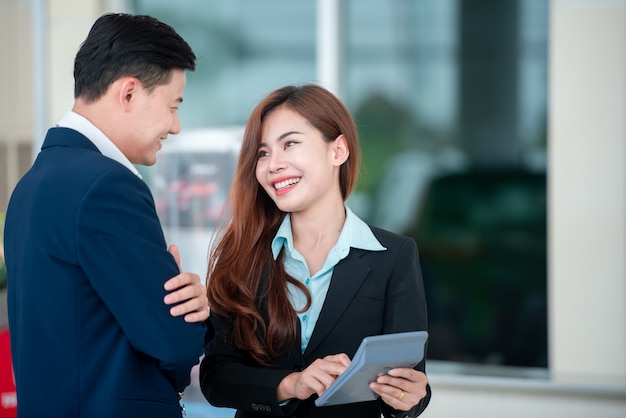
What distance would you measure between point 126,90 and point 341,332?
2.68ft

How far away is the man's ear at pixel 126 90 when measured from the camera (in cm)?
175

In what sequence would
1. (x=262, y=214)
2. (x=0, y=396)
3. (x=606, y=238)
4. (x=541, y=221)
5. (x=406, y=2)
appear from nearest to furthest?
1. (x=262, y=214)
2. (x=0, y=396)
3. (x=606, y=238)
4. (x=541, y=221)
5. (x=406, y=2)

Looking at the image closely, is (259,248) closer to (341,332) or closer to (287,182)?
(287,182)

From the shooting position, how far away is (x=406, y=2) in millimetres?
5500

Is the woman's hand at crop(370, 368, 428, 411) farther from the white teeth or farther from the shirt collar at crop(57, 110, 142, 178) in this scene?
the shirt collar at crop(57, 110, 142, 178)

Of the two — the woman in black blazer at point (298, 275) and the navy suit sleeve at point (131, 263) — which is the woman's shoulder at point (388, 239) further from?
the navy suit sleeve at point (131, 263)

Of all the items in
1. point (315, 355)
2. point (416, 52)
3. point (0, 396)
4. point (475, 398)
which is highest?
point (416, 52)

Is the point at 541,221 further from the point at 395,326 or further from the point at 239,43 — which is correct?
the point at 395,326

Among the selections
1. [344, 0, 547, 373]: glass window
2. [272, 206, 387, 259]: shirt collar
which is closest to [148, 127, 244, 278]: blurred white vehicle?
[344, 0, 547, 373]: glass window

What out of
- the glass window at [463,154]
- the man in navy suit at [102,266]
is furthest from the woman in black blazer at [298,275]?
the glass window at [463,154]

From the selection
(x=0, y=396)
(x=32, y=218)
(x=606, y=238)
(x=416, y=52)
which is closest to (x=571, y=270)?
(x=606, y=238)

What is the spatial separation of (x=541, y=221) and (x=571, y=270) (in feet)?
2.19

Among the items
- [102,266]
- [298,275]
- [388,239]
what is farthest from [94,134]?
[388,239]

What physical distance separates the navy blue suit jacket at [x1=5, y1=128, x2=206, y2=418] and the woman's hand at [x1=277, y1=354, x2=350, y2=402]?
32 centimetres
